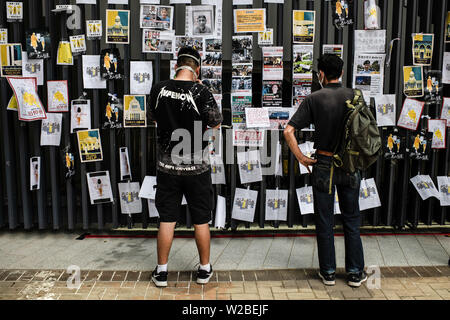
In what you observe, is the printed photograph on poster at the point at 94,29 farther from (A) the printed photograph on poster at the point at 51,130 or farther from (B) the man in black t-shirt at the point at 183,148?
(B) the man in black t-shirt at the point at 183,148

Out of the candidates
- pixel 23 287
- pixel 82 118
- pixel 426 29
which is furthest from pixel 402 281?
pixel 82 118

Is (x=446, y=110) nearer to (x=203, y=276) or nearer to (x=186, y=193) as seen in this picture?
(x=186, y=193)

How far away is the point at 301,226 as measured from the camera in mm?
5273

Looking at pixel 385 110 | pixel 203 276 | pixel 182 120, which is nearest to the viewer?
pixel 182 120

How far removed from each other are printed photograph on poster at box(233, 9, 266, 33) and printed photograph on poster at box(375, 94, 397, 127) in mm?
1597

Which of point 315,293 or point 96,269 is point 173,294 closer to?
point 96,269

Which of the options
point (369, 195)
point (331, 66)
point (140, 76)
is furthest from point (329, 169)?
point (140, 76)

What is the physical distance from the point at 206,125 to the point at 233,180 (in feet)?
4.72

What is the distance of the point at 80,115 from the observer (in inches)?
194

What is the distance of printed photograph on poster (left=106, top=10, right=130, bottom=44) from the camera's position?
4.74m

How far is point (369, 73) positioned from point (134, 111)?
276 centimetres

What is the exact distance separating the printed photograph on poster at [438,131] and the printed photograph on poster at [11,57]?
487 centimetres

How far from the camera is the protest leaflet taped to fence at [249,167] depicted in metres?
5.02

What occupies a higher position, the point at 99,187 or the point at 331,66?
the point at 331,66
